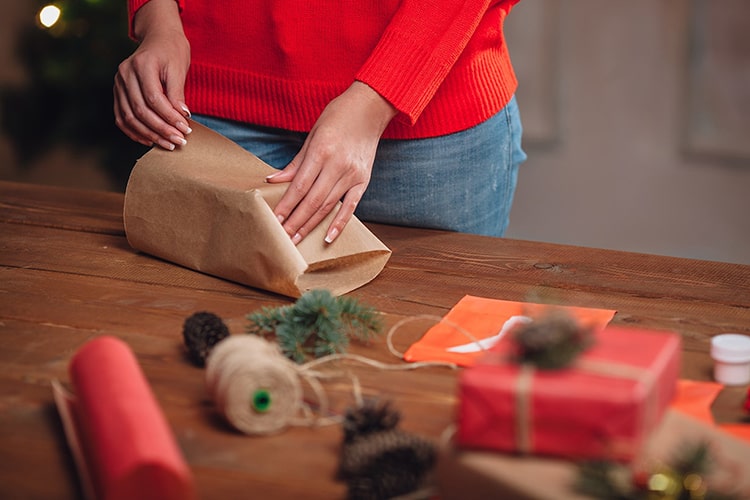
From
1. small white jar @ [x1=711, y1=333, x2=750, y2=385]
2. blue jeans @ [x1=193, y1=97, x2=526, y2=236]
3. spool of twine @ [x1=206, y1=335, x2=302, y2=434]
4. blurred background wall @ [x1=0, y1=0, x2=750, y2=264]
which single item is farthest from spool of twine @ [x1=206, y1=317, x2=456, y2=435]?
blurred background wall @ [x1=0, y1=0, x2=750, y2=264]

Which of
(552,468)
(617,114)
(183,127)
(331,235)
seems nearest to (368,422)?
(552,468)

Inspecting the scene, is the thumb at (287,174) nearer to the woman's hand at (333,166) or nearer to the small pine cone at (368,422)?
the woman's hand at (333,166)

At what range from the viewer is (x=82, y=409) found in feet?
2.39

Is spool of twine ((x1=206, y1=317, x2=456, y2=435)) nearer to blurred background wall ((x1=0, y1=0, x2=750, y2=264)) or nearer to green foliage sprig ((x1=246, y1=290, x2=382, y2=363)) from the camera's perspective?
green foliage sprig ((x1=246, y1=290, x2=382, y2=363))

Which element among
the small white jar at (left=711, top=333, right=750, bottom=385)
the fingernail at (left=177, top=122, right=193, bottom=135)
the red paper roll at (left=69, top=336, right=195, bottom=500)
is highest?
the fingernail at (left=177, top=122, right=193, bottom=135)

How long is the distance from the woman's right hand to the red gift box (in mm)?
755

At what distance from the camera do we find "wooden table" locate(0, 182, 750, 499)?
0.74m

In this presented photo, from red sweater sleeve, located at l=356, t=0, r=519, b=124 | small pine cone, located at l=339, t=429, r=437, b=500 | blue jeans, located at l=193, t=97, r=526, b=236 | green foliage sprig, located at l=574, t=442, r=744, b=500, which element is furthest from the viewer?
blue jeans, located at l=193, t=97, r=526, b=236

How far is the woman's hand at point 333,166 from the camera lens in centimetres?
116

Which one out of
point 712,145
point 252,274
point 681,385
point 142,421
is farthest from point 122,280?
→ point 712,145

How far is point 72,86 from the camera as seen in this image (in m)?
2.63

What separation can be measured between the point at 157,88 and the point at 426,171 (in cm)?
43

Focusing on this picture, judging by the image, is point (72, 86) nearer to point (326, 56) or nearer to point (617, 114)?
point (326, 56)

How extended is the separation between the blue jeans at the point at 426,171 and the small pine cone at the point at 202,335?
0.57 m
